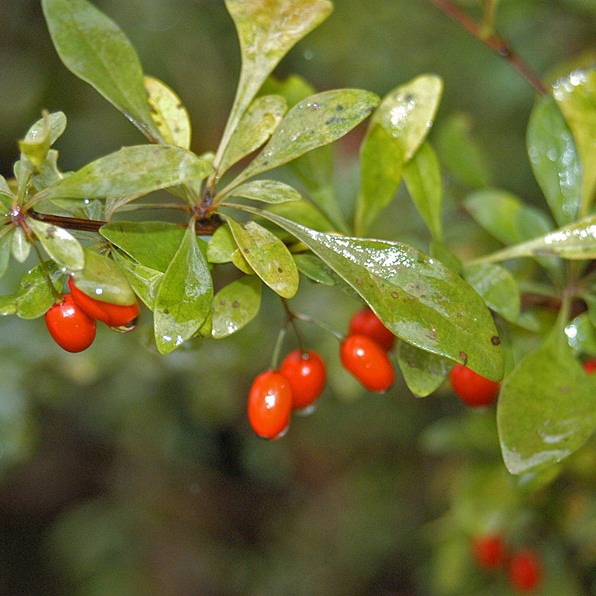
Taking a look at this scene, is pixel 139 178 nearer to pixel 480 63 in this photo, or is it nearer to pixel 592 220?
pixel 592 220

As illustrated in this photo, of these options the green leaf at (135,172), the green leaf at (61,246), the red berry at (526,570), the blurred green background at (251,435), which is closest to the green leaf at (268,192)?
the green leaf at (135,172)

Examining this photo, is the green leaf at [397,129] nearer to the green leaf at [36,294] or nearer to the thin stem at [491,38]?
the thin stem at [491,38]

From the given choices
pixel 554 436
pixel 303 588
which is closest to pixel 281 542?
pixel 303 588

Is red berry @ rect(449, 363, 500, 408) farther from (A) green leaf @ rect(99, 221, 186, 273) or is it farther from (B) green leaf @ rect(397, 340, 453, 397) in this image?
(A) green leaf @ rect(99, 221, 186, 273)

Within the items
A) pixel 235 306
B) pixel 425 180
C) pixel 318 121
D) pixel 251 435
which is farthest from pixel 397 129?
pixel 251 435

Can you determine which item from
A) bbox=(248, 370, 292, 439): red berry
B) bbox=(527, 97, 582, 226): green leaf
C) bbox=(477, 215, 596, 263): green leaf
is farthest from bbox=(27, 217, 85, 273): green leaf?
bbox=(527, 97, 582, 226): green leaf

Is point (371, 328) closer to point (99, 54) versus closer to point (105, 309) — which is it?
point (105, 309)
